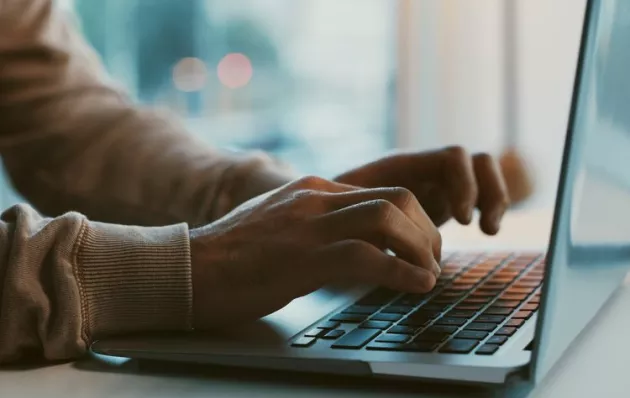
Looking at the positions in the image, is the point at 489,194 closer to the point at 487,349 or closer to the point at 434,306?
the point at 434,306

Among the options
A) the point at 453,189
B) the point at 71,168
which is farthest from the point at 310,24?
the point at 453,189

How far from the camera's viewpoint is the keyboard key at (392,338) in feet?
1.84

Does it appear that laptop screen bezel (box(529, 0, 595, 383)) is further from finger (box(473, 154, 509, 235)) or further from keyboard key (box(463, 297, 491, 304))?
finger (box(473, 154, 509, 235))

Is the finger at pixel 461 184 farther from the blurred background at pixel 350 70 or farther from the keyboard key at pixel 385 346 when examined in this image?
the blurred background at pixel 350 70

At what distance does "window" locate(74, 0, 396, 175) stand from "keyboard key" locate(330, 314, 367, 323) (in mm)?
1523

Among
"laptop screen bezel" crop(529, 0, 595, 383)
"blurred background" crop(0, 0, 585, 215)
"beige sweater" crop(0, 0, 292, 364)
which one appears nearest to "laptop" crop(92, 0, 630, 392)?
"laptop screen bezel" crop(529, 0, 595, 383)

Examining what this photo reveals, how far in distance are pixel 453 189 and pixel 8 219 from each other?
A: 0.42 m

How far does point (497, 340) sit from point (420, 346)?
0.05 m

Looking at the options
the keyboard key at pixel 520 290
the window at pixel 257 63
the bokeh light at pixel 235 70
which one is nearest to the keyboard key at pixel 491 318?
the keyboard key at pixel 520 290

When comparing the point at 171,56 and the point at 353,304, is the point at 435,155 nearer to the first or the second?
the point at 353,304

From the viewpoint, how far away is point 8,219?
0.62m

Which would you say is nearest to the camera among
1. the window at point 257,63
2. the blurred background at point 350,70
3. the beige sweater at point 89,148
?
the beige sweater at point 89,148

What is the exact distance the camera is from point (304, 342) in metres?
0.57

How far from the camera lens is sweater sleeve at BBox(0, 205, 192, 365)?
58cm
